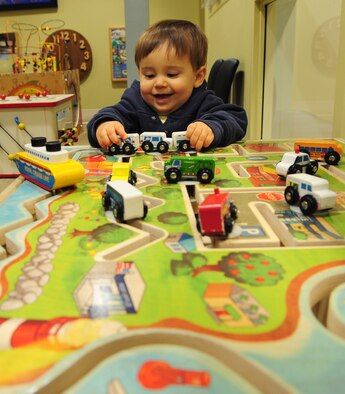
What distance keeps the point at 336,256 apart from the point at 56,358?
0.27 m

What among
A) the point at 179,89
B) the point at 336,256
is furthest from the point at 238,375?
the point at 179,89

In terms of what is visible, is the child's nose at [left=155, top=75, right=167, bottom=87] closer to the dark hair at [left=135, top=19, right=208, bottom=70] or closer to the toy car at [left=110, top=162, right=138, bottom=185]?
the dark hair at [left=135, top=19, right=208, bottom=70]

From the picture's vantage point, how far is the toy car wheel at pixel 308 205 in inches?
19.9

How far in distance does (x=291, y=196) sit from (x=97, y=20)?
3.93m

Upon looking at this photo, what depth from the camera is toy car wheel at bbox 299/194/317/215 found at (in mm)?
504

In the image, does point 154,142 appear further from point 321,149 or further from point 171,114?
point 321,149

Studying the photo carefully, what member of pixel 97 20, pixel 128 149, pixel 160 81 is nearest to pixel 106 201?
pixel 128 149

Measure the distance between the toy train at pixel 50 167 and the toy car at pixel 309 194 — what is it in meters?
0.31

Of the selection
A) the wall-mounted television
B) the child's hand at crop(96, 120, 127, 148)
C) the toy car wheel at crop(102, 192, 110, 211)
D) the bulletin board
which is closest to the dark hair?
the child's hand at crop(96, 120, 127, 148)

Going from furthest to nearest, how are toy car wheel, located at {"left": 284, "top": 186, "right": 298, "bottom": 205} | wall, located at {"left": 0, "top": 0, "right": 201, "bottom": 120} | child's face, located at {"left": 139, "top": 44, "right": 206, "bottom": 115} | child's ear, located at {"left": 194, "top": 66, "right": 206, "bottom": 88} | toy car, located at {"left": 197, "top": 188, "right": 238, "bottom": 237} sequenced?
wall, located at {"left": 0, "top": 0, "right": 201, "bottom": 120}
child's ear, located at {"left": 194, "top": 66, "right": 206, "bottom": 88}
child's face, located at {"left": 139, "top": 44, "right": 206, "bottom": 115}
toy car wheel, located at {"left": 284, "top": 186, "right": 298, "bottom": 205}
toy car, located at {"left": 197, "top": 188, "right": 238, "bottom": 237}

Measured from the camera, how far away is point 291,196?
54 centimetres

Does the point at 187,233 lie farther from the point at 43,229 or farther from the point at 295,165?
the point at 295,165

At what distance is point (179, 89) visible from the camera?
106cm

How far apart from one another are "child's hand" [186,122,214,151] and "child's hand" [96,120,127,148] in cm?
15
